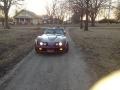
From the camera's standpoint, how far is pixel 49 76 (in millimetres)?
8891

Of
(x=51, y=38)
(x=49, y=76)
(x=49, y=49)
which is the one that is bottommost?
(x=49, y=76)

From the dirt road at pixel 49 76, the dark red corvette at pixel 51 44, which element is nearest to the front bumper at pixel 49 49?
the dark red corvette at pixel 51 44

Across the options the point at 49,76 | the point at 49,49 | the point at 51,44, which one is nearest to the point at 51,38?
the point at 51,44

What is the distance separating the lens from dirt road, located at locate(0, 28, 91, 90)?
24.8ft

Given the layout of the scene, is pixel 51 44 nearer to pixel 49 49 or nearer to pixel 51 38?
pixel 49 49

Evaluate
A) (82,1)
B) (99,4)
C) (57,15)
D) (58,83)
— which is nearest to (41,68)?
(58,83)

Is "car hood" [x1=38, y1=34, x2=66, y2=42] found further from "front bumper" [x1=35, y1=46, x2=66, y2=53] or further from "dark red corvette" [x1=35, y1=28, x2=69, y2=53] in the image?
"front bumper" [x1=35, y1=46, x2=66, y2=53]

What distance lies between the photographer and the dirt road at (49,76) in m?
7.57

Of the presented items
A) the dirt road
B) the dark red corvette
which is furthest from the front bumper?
the dirt road

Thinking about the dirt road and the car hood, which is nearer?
the dirt road

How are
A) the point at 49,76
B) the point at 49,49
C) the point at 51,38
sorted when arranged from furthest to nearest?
the point at 51,38, the point at 49,49, the point at 49,76

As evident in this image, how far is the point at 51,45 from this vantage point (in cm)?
1403

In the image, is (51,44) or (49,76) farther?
(51,44)

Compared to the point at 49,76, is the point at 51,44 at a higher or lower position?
higher
